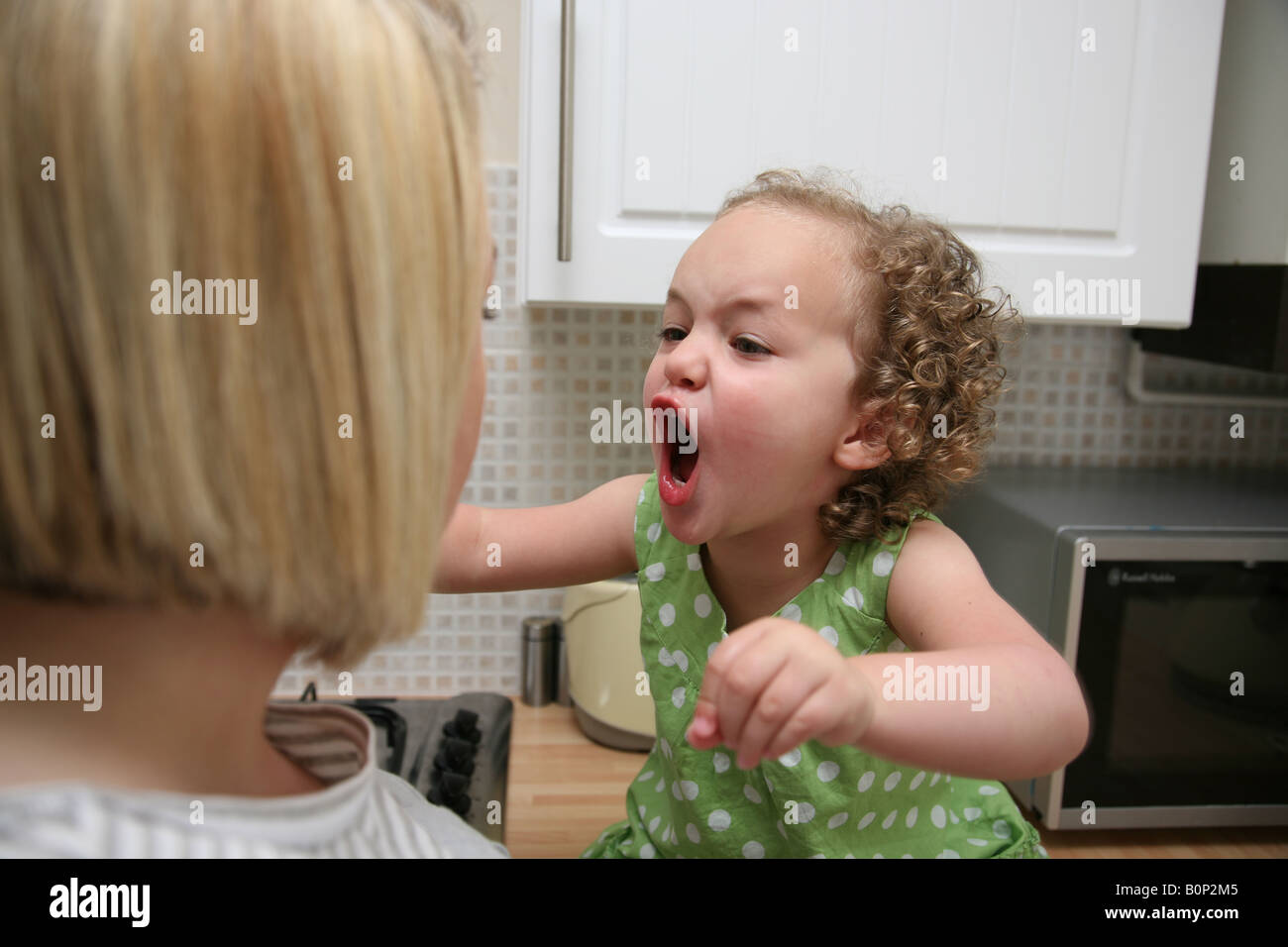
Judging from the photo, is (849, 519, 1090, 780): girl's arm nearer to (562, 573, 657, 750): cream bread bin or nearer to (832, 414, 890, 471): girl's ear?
(832, 414, 890, 471): girl's ear

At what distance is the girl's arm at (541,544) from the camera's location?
0.91 metres

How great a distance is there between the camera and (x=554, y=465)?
142 centimetres

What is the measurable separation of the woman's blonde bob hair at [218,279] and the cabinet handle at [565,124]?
2.08ft

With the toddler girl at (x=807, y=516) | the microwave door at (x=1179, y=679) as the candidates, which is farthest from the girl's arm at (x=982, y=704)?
the microwave door at (x=1179, y=679)

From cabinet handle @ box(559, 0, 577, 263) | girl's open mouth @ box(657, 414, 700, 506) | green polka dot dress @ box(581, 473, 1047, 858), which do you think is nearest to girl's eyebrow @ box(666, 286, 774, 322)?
girl's open mouth @ box(657, 414, 700, 506)

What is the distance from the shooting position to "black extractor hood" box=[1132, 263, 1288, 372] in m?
1.13

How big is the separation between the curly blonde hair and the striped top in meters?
0.46

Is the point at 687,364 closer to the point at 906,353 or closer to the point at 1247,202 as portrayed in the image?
the point at 906,353

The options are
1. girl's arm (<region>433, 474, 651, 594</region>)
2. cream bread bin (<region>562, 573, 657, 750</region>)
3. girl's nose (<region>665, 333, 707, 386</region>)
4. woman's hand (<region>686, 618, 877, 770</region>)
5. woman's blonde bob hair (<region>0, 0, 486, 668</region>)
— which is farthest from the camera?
cream bread bin (<region>562, 573, 657, 750</region>)

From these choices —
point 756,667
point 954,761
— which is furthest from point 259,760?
point 954,761

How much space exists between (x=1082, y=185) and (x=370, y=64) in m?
0.97

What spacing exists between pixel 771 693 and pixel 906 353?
16.9 inches

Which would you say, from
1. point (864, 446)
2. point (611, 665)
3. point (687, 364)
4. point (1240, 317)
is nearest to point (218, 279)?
point (687, 364)

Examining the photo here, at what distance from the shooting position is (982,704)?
583 mm
